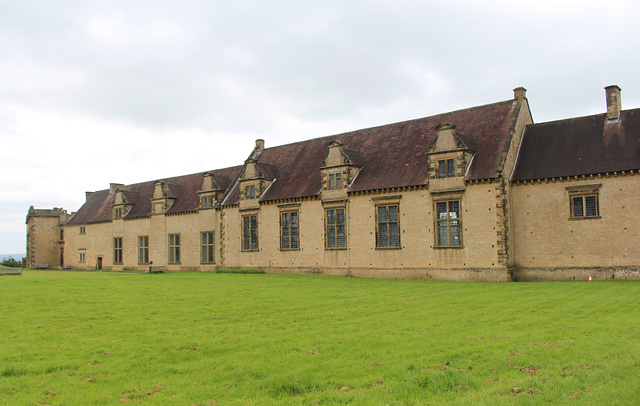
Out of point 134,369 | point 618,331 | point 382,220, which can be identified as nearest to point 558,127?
point 382,220

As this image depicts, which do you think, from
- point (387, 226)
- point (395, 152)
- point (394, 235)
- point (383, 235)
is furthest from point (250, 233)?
point (395, 152)

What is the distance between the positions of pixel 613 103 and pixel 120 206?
5208cm

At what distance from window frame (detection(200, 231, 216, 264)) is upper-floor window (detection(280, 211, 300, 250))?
1024 cm

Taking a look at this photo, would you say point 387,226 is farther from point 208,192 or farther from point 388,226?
point 208,192

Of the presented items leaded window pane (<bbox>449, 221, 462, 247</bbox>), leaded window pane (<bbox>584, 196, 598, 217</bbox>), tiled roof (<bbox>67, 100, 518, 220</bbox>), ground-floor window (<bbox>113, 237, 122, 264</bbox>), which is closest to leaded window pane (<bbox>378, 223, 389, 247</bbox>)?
tiled roof (<bbox>67, 100, 518, 220</bbox>)

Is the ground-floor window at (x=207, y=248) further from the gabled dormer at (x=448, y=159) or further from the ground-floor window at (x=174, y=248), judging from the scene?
the gabled dormer at (x=448, y=159)

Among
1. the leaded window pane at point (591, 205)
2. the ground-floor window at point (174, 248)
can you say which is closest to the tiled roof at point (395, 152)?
the leaded window pane at point (591, 205)

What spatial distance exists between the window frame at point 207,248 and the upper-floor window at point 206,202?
8.54ft

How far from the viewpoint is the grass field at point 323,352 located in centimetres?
902

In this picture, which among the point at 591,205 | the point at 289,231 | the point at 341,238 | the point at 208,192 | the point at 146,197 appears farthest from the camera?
the point at 146,197

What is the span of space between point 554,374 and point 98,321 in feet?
43.7

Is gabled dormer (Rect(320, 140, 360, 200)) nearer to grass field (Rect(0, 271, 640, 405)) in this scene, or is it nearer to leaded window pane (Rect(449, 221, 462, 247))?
leaded window pane (Rect(449, 221, 462, 247))

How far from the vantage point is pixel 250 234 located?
153 ft

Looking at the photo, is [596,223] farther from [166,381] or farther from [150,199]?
[150,199]
